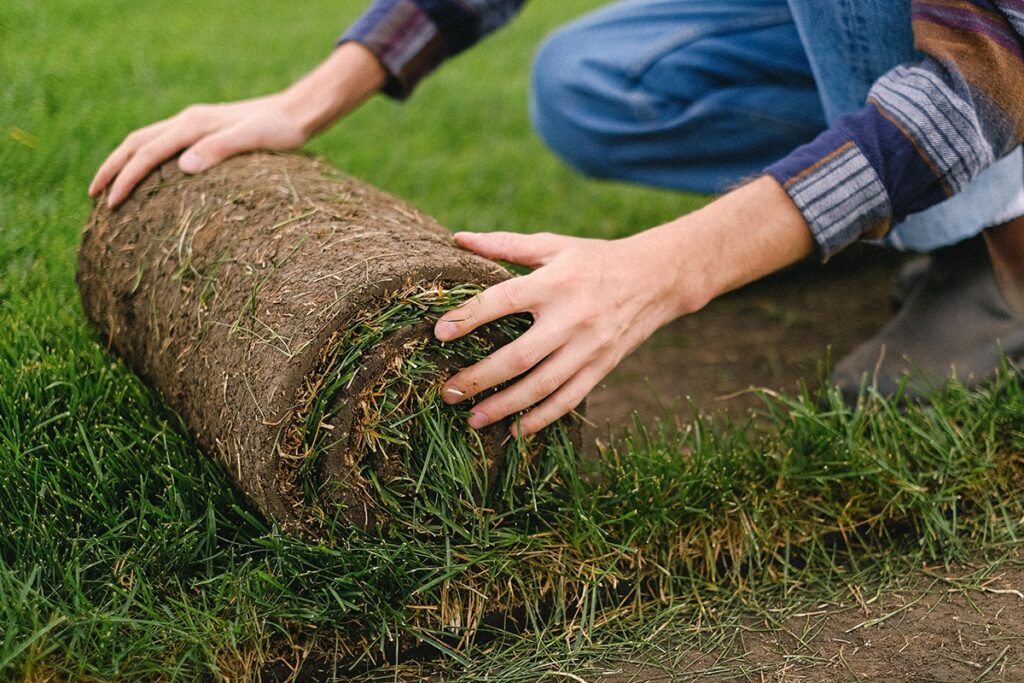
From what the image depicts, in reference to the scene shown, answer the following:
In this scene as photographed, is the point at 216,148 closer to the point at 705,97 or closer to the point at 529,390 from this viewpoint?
the point at 529,390

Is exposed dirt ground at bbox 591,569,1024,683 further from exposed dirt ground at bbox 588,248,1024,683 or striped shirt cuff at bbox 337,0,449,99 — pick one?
striped shirt cuff at bbox 337,0,449,99

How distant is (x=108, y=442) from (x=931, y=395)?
1.67 metres

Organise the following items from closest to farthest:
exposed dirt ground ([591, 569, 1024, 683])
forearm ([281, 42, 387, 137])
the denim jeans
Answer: exposed dirt ground ([591, 569, 1024, 683])
the denim jeans
forearm ([281, 42, 387, 137])

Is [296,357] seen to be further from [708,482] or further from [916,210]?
[916,210]

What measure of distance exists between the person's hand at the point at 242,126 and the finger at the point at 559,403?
96 centimetres

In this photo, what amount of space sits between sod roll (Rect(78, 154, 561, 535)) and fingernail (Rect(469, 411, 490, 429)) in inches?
1.0

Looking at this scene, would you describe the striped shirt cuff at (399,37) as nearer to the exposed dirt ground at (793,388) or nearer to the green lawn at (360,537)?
the green lawn at (360,537)

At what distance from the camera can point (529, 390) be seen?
1.68 metres

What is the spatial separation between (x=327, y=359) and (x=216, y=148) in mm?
793

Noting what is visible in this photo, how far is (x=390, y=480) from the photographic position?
1.69 metres

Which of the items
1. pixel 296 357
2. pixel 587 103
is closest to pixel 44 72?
pixel 587 103

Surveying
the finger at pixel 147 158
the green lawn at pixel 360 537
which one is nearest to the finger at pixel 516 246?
the green lawn at pixel 360 537

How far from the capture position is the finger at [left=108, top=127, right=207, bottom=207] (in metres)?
2.18

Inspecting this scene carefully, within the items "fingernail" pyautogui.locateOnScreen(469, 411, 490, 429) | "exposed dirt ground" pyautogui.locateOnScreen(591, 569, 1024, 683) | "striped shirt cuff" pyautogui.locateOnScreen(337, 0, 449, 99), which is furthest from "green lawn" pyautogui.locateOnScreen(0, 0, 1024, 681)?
"striped shirt cuff" pyautogui.locateOnScreen(337, 0, 449, 99)
